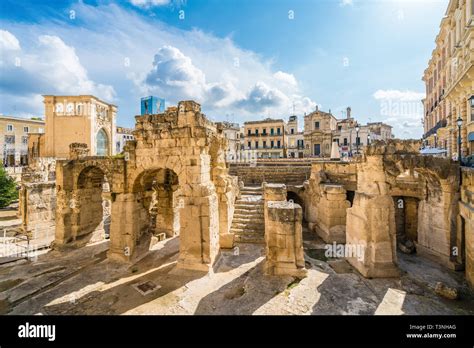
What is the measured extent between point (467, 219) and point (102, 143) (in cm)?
3355

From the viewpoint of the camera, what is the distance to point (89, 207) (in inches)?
401

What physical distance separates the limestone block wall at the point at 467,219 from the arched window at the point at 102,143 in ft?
107

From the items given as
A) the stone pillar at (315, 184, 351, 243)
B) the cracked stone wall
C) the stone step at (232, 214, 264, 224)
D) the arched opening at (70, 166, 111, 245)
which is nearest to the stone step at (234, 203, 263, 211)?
the stone step at (232, 214, 264, 224)

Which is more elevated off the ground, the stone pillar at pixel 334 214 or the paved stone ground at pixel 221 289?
the stone pillar at pixel 334 214

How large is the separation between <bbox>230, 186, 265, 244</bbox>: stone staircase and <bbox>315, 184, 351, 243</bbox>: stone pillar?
9.96ft

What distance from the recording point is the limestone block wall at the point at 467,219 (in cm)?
641

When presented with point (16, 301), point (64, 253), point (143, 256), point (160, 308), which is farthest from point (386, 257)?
point (64, 253)

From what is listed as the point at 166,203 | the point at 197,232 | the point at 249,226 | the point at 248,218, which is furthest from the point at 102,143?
the point at 197,232

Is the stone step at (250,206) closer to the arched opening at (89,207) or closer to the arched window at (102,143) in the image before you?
the arched opening at (89,207)

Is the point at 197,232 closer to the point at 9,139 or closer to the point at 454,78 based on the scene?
the point at 454,78

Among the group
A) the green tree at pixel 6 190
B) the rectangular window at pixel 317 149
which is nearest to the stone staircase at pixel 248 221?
the green tree at pixel 6 190

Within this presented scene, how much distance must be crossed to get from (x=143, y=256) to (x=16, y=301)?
11.8 feet

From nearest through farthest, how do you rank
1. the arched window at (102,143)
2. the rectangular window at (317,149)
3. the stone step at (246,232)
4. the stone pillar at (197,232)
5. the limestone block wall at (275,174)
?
the stone pillar at (197,232) < the stone step at (246,232) < the limestone block wall at (275,174) < the arched window at (102,143) < the rectangular window at (317,149)

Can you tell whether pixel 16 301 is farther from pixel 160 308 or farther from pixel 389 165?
pixel 389 165
